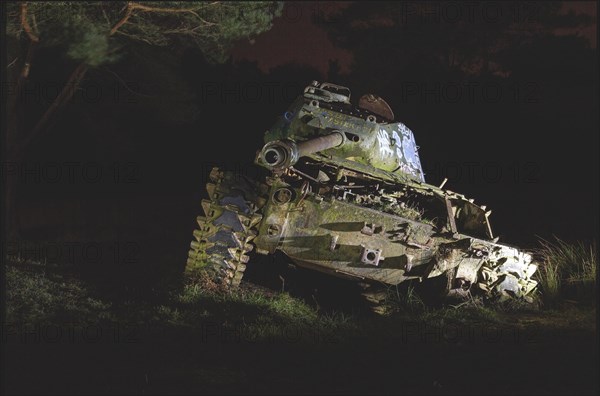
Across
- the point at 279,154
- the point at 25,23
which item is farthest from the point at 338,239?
the point at 25,23

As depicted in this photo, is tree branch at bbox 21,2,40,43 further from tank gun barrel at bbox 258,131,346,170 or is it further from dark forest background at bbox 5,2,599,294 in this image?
dark forest background at bbox 5,2,599,294

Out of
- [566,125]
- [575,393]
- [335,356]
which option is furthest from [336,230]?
[566,125]

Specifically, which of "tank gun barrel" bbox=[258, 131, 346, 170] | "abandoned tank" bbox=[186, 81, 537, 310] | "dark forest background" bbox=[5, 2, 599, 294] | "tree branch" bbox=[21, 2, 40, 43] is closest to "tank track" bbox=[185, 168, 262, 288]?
"abandoned tank" bbox=[186, 81, 537, 310]

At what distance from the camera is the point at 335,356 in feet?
18.7

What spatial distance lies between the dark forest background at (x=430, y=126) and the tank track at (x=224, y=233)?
9.03 m

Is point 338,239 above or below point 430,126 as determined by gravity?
below

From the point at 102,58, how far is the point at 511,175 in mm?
14750

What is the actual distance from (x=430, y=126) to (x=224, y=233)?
54.4 ft

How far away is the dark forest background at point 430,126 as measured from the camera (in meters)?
19.0

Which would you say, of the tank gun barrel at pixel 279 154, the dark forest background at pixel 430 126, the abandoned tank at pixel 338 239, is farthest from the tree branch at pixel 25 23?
the dark forest background at pixel 430 126

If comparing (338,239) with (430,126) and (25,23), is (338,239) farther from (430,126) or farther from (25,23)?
(430,126)

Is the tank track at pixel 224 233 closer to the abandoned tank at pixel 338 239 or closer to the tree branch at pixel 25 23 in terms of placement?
the abandoned tank at pixel 338 239

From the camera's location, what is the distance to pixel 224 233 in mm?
7379

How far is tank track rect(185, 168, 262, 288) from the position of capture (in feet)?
24.1
